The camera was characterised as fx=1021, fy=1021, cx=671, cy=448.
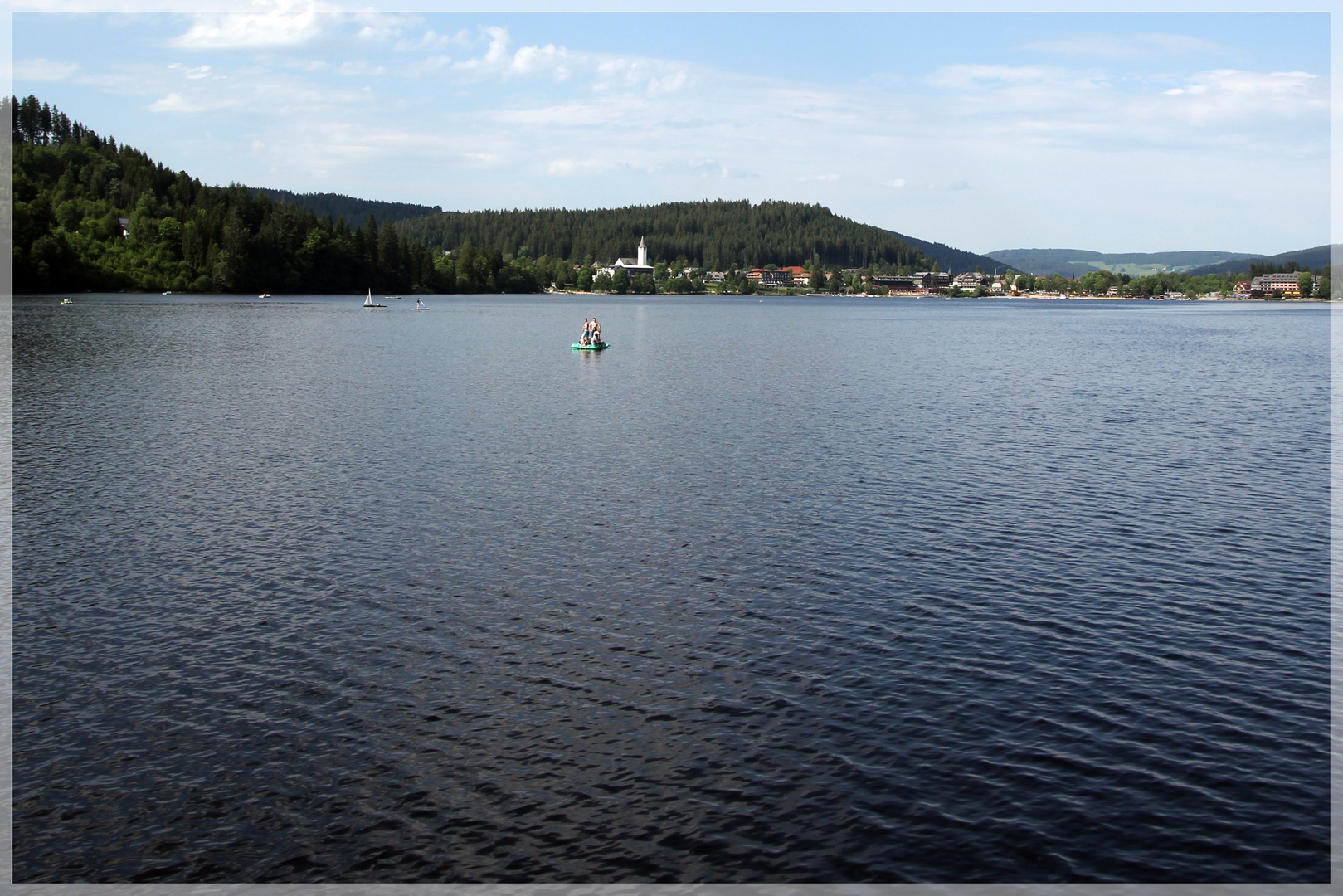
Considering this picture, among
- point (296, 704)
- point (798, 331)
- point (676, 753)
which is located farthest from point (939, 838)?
point (798, 331)

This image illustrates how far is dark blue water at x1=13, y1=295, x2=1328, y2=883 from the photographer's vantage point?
14211 mm

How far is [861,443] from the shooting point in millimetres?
44375

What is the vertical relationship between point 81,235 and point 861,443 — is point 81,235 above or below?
above

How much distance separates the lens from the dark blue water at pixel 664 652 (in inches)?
559

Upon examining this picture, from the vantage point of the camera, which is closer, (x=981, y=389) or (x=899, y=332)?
(x=981, y=389)

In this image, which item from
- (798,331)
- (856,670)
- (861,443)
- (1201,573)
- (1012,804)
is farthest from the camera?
(798,331)

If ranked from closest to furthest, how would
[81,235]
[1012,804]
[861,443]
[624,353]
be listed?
[1012,804]
[861,443]
[624,353]
[81,235]

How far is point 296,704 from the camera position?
18094 millimetres

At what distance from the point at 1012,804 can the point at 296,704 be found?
39.6 feet

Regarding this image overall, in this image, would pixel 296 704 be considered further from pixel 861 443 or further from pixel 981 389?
pixel 981 389

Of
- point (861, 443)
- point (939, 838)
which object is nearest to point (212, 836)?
point (939, 838)

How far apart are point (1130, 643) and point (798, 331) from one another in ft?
407

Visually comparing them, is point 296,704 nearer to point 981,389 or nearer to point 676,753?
point 676,753

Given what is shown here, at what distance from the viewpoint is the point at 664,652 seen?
20516 mm
